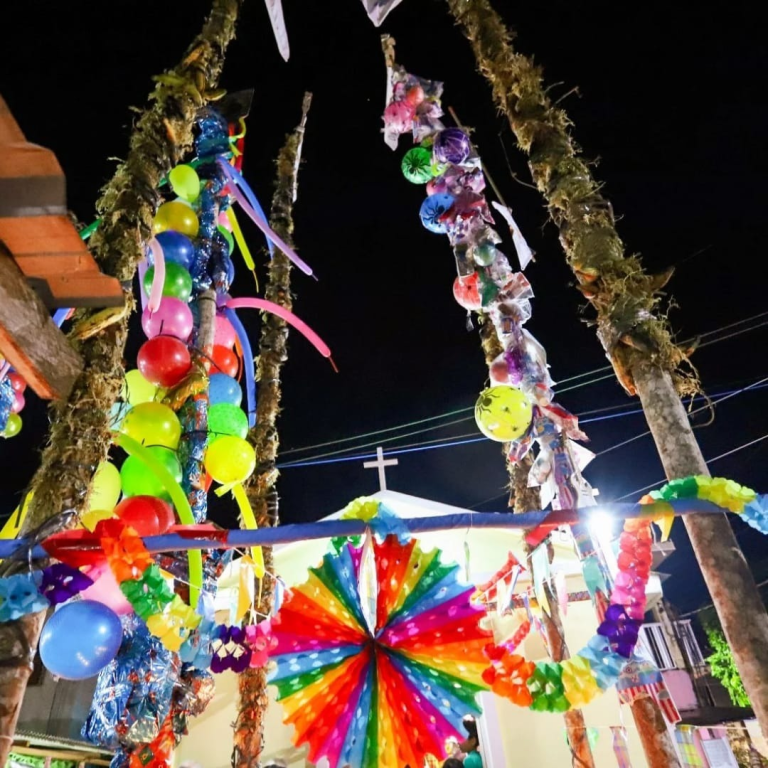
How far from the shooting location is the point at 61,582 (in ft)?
10.1

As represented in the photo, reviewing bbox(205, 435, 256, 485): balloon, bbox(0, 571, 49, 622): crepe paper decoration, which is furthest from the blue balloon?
bbox(0, 571, 49, 622): crepe paper decoration

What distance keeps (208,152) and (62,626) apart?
5.06 meters

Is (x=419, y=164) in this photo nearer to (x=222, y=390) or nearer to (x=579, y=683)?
(x=222, y=390)

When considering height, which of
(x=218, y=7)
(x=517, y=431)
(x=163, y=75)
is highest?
(x=218, y=7)

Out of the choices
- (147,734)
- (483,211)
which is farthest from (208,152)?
(147,734)

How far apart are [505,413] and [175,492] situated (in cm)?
288

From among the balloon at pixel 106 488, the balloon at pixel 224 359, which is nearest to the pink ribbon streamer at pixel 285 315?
the balloon at pixel 224 359

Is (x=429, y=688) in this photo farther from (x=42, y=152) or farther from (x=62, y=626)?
(x=42, y=152)

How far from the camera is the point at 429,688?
3264 mm

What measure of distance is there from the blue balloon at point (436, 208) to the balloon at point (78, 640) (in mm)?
5050

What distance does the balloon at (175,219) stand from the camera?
17.7ft

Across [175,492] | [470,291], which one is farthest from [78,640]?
[470,291]

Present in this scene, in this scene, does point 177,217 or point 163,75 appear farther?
point 177,217

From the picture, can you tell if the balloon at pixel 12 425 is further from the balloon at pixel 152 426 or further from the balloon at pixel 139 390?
the balloon at pixel 152 426
